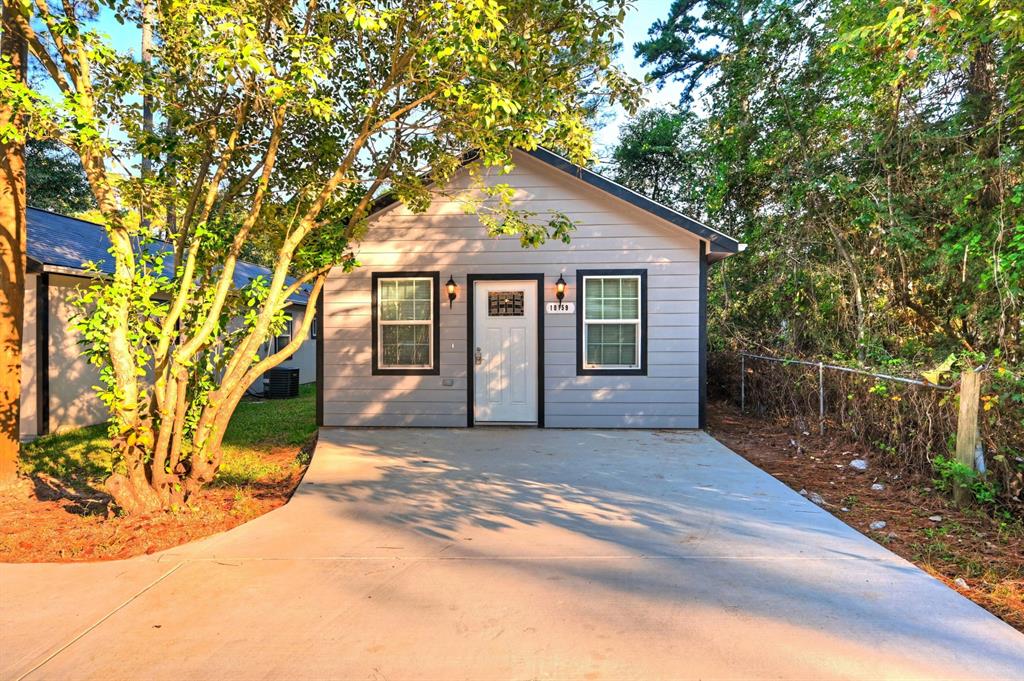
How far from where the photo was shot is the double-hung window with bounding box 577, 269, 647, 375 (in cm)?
897

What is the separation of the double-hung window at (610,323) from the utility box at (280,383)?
8314mm

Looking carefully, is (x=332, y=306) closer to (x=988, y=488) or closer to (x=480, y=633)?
(x=480, y=633)

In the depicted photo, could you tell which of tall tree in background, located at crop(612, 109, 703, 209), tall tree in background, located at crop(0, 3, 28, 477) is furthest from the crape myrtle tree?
tall tree in background, located at crop(612, 109, 703, 209)

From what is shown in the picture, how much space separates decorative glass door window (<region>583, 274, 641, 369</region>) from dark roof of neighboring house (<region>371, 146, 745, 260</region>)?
40.7 inches

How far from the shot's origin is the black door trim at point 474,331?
29.7 feet

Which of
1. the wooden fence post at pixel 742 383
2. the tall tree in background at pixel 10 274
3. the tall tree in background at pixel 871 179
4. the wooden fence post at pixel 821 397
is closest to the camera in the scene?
the tall tree in background at pixel 10 274

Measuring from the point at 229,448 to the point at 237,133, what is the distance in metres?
4.47

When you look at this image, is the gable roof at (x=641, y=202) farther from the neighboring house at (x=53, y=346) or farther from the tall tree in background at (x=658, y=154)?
the tall tree in background at (x=658, y=154)

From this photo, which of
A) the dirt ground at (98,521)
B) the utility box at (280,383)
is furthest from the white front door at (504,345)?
the utility box at (280,383)

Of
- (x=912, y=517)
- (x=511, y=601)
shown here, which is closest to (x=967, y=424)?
(x=912, y=517)

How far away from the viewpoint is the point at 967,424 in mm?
4785

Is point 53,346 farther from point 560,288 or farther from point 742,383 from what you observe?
point 742,383

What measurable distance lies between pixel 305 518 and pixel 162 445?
1176 millimetres

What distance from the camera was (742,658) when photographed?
2713mm
